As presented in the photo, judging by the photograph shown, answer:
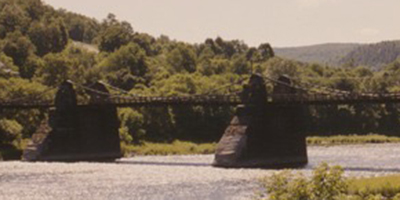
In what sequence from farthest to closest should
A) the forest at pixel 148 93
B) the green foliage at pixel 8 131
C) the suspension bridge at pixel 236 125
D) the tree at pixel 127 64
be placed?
the tree at pixel 127 64, the forest at pixel 148 93, the green foliage at pixel 8 131, the suspension bridge at pixel 236 125

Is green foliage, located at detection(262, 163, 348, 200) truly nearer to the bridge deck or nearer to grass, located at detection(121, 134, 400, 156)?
the bridge deck

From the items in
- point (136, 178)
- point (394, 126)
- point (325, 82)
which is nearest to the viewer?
point (136, 178)

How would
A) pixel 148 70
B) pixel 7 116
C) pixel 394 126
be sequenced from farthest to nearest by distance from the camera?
pixel 148 70
pixel 394 126
pixel 7 116

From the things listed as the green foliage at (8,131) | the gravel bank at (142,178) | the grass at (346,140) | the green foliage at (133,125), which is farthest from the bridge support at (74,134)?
the grass at (346,140)

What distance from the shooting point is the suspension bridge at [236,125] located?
7725cm

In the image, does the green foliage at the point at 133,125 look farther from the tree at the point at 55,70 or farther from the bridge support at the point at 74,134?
the tree at the point at 55,70

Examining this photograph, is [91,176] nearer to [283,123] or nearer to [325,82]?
[283,123]

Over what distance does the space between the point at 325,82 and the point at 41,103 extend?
114m

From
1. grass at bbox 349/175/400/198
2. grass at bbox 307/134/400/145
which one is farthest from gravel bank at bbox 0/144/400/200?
grass at bbox 307/134/400/145

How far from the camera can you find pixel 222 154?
7656 cm

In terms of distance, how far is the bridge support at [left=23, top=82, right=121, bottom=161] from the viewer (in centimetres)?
9144

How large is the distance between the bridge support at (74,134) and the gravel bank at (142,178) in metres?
5.94

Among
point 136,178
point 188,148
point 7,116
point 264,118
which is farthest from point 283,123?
point 7,116

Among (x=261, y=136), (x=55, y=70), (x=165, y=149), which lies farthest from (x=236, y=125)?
(x=55, y=70)
